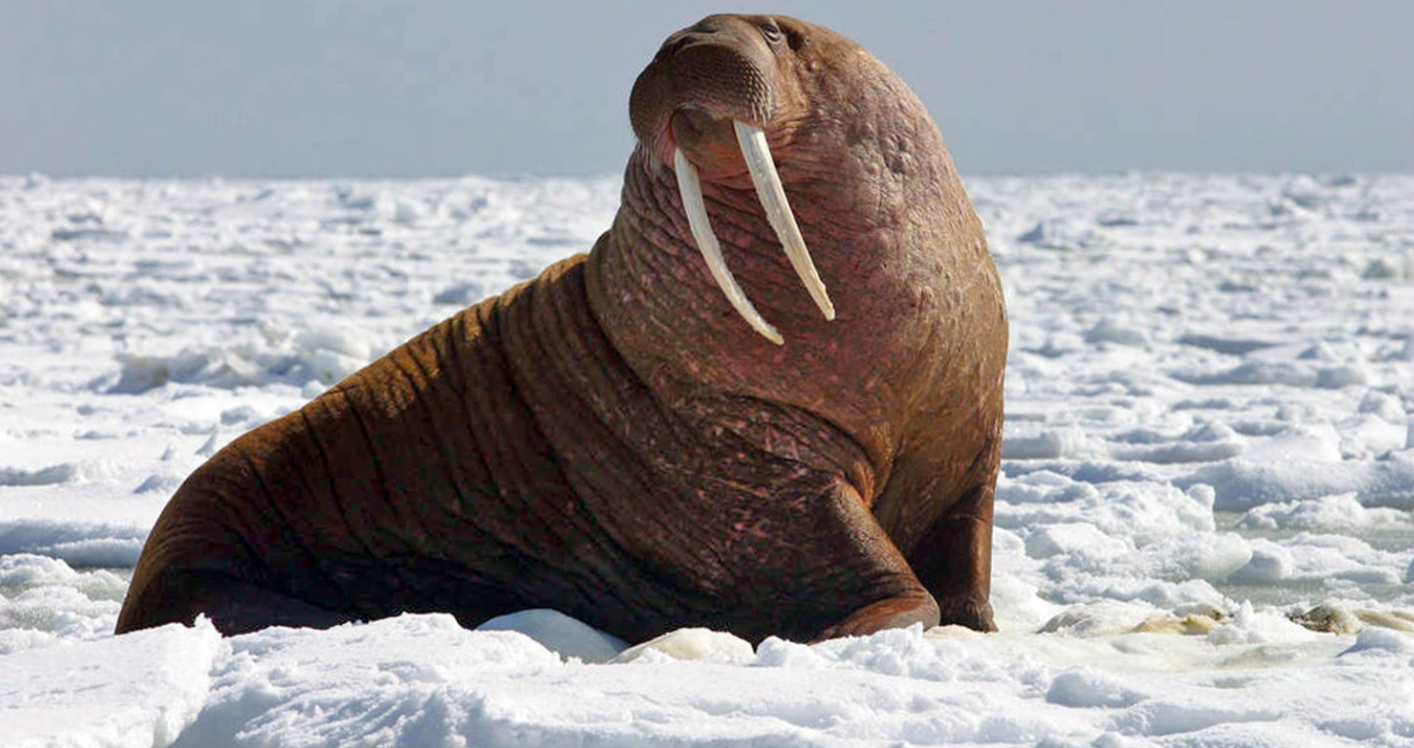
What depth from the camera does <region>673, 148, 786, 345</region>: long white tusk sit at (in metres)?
3.52

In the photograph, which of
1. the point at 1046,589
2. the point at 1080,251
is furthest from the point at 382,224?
the point at 1046,589

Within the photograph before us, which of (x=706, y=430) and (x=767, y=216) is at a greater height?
(x=767, y=216)

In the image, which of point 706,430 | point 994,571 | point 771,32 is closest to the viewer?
point 771,32

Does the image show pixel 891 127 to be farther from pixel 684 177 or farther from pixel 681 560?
pixel 681 560

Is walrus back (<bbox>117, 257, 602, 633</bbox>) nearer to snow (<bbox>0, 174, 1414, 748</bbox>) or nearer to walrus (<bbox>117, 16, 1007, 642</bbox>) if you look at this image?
walrus (<bbox>117, 16, 1007, 642</bbox>)

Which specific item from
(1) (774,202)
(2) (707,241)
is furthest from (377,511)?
(1) (774,202)

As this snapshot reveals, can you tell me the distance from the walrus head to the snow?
0.78 m

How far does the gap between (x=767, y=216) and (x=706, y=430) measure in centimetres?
49

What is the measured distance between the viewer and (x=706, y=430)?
12.6 feet

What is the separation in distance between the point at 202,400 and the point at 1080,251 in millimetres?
15315

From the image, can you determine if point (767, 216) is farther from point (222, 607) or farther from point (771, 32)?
point (222, 607)

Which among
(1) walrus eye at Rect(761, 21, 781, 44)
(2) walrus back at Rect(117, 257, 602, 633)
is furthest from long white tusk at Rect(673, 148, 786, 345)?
(2) walrus back at Rect(117, 257, 602, 633)

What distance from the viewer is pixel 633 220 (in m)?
3.96

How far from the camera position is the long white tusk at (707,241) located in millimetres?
3523
